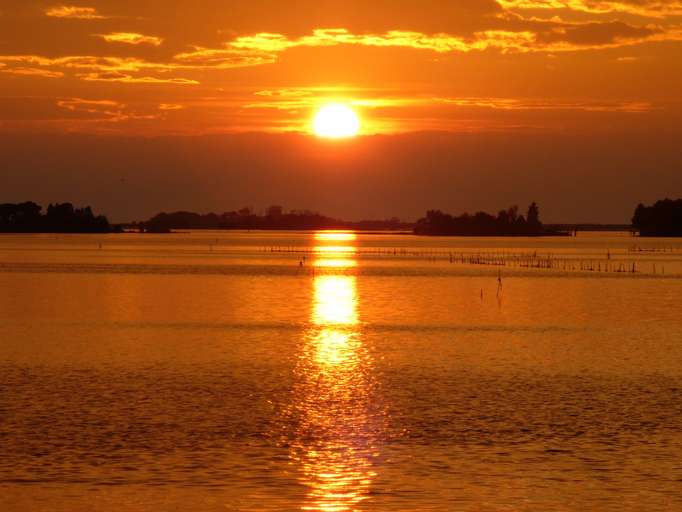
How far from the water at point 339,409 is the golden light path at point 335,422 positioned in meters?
0.10

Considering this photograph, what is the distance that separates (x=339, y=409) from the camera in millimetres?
35594

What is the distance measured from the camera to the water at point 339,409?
80.4 ft

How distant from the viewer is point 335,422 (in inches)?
1302

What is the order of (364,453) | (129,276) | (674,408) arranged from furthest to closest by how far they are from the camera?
(129,276)
(674,408)
(364,453)

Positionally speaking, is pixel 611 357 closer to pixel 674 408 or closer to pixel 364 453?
pixel 674 408

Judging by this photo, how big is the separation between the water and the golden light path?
0.10 metres

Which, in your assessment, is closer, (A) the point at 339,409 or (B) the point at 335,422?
(B) the point at 335,422

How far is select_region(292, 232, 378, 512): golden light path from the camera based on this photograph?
80.4 feet

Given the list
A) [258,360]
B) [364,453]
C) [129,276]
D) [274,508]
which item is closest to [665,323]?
[258,360]

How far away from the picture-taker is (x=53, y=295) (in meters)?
97.6

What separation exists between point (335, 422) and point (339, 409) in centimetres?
253

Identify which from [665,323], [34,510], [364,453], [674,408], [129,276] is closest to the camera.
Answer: [34,510]

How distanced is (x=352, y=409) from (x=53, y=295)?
67.8 meters

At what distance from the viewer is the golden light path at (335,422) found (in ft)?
80.4
